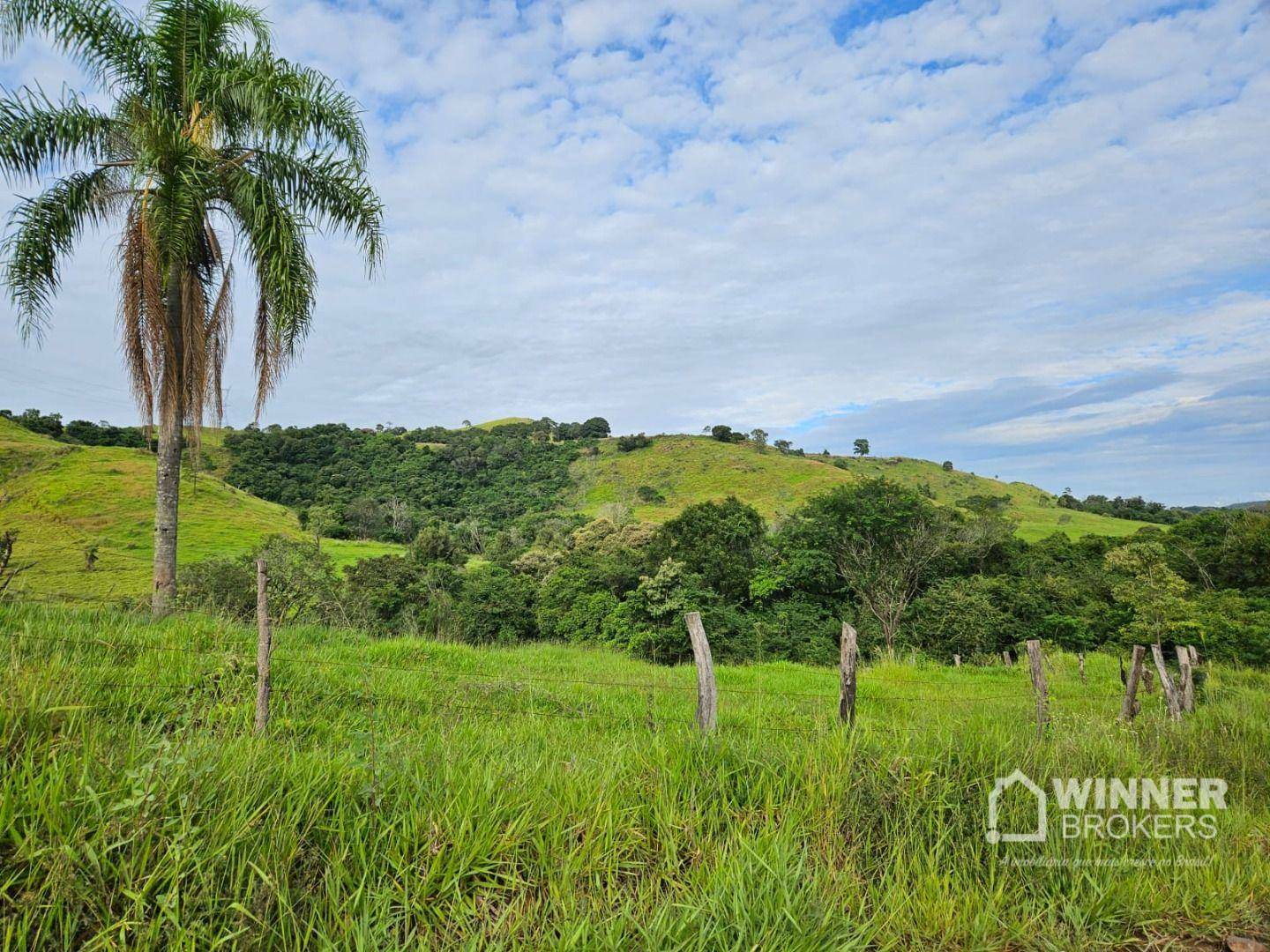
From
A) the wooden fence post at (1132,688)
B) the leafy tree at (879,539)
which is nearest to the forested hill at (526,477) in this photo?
the leafy tree at (879,539)

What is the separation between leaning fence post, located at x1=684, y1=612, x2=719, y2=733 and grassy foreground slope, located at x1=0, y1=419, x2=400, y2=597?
31.5 m

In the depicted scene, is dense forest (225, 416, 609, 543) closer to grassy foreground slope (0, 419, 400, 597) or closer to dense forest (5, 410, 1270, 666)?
grassy foreground slope (0, 419, 400, 597)

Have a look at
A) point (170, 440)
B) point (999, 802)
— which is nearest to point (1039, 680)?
point (999, 802)

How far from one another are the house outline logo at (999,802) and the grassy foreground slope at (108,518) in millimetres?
33916

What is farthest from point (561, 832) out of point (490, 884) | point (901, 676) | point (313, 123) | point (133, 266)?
point (901, 676)

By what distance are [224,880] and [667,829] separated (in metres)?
1.96

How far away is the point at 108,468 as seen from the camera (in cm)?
4834

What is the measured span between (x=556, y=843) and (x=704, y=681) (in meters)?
2.63

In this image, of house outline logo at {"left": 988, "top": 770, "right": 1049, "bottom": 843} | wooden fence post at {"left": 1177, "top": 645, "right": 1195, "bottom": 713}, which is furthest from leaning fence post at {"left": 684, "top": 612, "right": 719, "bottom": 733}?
wooden fence post at {"left": 1177, "top": 645, "right": 1195, "bottom": 713}

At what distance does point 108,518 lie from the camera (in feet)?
135

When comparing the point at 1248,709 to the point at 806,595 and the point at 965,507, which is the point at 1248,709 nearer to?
the point at 806,595

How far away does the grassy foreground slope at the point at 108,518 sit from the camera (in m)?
30.6

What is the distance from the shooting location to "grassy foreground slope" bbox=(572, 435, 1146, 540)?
65250 millimetres

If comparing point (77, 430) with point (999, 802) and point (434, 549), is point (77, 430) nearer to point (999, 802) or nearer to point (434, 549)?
point (434, 549)
